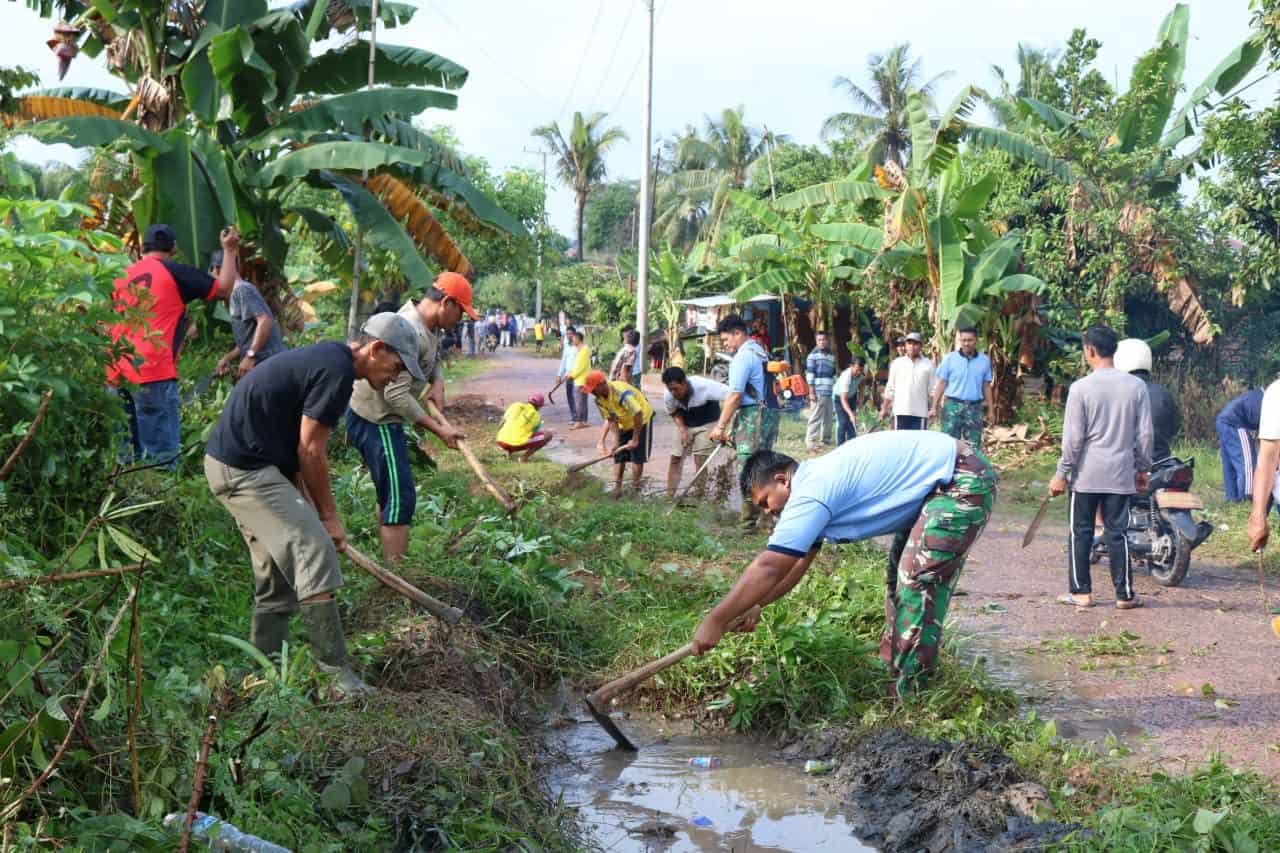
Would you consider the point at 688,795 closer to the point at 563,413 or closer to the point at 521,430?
the point at 521,430

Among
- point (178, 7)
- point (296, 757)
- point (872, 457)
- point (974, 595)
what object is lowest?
point (974, 595)

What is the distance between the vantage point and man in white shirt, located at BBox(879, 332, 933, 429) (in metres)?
13.2

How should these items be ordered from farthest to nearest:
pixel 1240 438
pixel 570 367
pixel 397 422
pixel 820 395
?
pixel 570 367, pixel 820 395, pixel 1240 438, pixel 397 422

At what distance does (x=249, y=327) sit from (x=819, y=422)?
963cm

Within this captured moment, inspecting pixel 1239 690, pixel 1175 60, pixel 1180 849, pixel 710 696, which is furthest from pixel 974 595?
pixel 1175 60

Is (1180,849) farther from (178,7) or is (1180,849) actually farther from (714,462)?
(178,7)

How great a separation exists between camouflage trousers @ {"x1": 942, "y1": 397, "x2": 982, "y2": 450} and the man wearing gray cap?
27.9ft

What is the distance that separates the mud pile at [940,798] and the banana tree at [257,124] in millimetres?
7532

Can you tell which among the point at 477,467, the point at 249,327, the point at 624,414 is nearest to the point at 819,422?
the point at 624,414

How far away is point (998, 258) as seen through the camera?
631 inches

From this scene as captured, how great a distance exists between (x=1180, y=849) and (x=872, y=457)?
198cm

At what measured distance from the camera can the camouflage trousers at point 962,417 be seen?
12.5 metres

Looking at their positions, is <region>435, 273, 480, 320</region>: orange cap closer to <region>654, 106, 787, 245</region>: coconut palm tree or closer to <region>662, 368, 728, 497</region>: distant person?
<region>662, 368, 728, 497</region>: distant person

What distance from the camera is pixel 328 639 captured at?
16.7 ft
